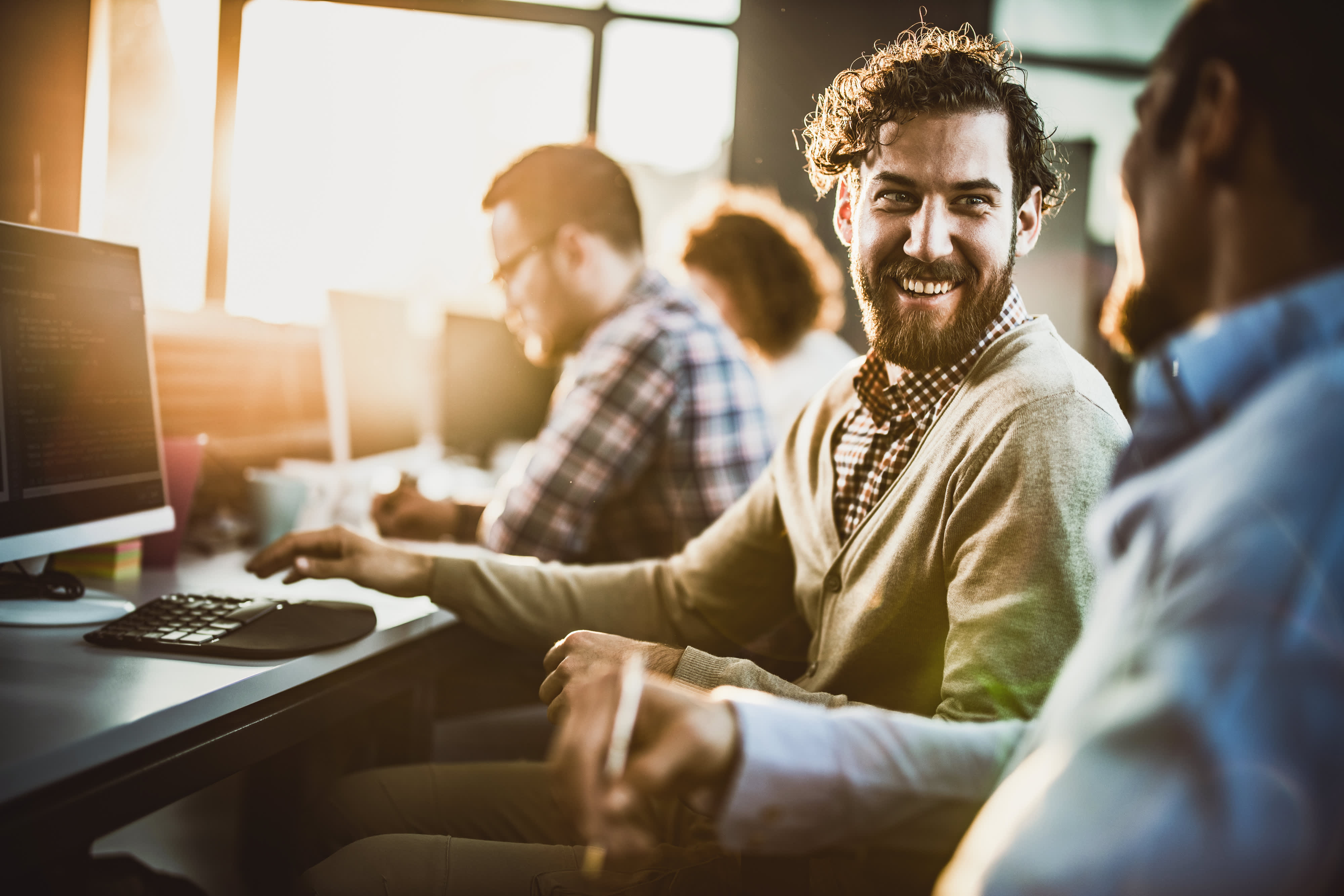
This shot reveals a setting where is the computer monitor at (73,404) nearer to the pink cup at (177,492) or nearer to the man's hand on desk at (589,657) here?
the pink cup at (177,492)

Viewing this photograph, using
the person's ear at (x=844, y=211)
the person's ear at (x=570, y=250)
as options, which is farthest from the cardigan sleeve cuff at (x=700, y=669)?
the person's ear at (x=570, y=250)

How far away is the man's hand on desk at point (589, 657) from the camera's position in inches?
39.6

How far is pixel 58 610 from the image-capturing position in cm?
118

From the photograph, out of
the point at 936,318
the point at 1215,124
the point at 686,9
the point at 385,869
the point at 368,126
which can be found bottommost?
the point at 385,869

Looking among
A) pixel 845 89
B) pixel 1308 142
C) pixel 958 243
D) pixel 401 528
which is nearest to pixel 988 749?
pixel 1308 142

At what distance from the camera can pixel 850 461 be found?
1.23 m

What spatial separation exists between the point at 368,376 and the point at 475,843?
1653 mm

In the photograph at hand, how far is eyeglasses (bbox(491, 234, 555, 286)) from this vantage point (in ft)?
6.77

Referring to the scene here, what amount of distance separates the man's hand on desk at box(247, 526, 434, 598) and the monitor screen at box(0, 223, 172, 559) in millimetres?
187

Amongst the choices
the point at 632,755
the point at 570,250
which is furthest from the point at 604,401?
the point at 632,755

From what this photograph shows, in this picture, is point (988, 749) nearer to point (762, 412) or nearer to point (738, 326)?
point (762, 412)

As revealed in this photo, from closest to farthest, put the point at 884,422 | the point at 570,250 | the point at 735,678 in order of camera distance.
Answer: the point at 735,678, the point at 884,422, the point at 570,250

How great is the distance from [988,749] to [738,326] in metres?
2.63

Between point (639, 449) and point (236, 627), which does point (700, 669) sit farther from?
point (639, 449)
